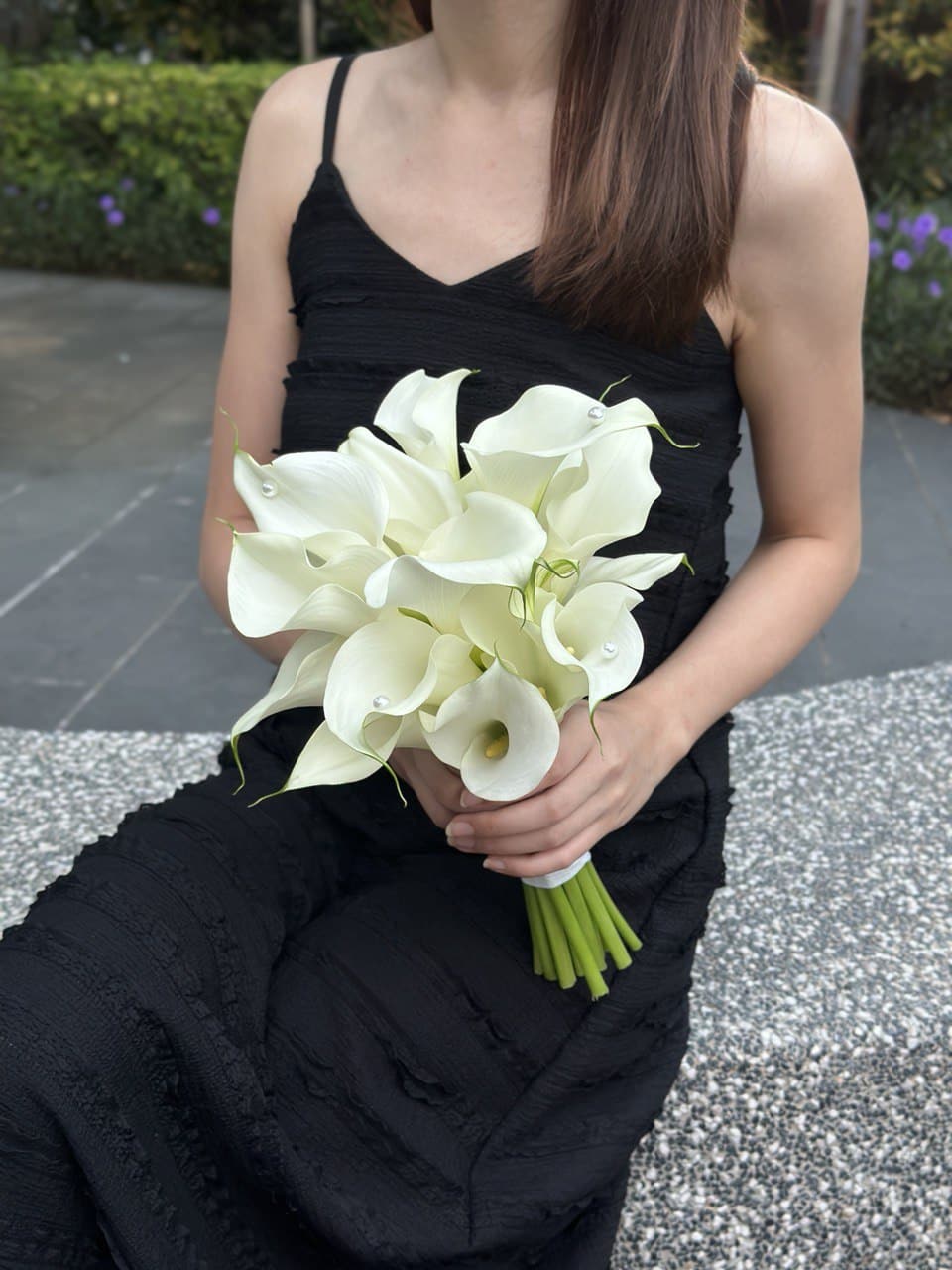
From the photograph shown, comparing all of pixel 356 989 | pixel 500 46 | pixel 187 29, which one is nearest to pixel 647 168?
pixel 500 46

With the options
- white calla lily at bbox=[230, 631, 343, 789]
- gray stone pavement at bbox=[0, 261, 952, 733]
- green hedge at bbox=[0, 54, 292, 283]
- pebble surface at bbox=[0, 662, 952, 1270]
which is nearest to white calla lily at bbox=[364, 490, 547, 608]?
white calla lily at bbox=[230, 631, 343, 789]

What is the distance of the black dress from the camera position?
4.18 feet

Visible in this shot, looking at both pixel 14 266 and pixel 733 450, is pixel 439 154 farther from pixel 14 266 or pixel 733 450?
pixel 14 266

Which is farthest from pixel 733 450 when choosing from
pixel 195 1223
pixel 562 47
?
pixel 195 1223

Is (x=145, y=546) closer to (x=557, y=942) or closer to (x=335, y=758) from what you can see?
(x=557, y=942)

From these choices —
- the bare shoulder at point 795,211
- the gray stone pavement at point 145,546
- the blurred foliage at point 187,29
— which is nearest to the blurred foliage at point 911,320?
the gray stone pavement at point 145,546

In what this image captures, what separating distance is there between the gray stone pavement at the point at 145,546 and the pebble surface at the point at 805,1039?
1.18m

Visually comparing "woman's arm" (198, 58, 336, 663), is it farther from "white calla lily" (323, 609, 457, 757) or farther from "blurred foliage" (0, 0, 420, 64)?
"blurred foliage" (0, 0, 420, 64)

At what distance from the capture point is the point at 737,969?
215 cm

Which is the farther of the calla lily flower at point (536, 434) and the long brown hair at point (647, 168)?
the long brown hair at point (647, 168)

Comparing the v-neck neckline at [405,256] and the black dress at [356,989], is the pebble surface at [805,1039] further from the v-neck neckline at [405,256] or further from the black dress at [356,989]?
the v-neck neckline at [405,256]

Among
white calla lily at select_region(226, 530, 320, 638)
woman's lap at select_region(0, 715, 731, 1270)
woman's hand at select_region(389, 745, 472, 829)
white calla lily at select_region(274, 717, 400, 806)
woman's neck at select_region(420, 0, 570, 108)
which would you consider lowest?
woman's lap at select_region(0, 715, 731, 1270)

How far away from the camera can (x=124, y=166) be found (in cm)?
888

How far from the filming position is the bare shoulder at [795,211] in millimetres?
1592
